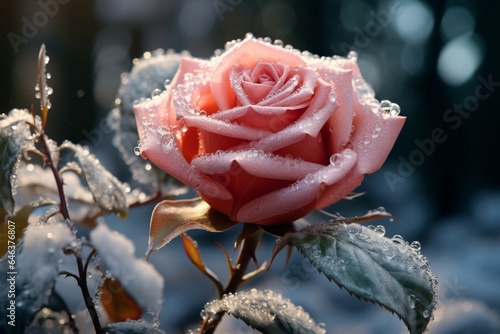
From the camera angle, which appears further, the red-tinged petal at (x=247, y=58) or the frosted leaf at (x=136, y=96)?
the frosted leaf at (x=136, y=96)

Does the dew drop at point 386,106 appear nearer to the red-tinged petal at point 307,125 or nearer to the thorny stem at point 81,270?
the red-tinged petal at point 307,125

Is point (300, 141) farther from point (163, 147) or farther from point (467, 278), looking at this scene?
point (467, 278)


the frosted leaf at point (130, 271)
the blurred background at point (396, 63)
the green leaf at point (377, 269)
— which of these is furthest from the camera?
the blurred background at point (396, 63)

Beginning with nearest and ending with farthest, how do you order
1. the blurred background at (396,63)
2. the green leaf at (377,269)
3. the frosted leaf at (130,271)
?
Answer: the green leaf at (377,269), the frosted leaf at (130,271), the blurred background at (396,63)

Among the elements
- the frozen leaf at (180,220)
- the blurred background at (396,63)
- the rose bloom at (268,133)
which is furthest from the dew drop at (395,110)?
the blurred background at (396,63)

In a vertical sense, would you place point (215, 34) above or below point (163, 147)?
above

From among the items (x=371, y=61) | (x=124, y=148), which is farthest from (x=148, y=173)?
(x=371, y=61)
